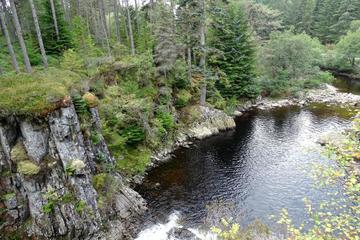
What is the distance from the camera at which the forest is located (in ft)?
55.3

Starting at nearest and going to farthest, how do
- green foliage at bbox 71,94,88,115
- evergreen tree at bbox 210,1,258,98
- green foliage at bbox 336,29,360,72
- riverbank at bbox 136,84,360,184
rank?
green foliage at bbox 71,94,88,115 → riverbank at bbox 136,84,360,184 → evergreen tree at bbox 210,1,258,98 → green foliage at bbox 336,29,360,72

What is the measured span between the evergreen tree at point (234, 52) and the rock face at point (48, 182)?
77.5ft

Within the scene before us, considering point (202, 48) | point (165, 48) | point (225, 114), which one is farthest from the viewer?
point (225, 114)

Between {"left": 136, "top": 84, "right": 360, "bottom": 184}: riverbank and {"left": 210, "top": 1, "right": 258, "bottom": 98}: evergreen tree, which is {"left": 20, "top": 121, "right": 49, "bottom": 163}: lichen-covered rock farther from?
{"left": 210, "top": 1, "right": 258, "bottom": 98}: evergreen tree

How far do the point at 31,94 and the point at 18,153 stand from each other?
3.09 metres

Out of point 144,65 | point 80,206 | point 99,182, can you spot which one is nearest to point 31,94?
point 99,182

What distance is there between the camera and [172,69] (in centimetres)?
2875

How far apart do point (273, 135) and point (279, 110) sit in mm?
9645

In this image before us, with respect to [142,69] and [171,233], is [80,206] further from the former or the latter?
[142,69]

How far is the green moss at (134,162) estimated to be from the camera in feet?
65.9

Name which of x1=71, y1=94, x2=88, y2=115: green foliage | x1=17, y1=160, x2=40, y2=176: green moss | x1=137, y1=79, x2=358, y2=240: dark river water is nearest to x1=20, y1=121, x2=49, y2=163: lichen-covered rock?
x1=17, y1=160, x2=40, y2=176: green moss

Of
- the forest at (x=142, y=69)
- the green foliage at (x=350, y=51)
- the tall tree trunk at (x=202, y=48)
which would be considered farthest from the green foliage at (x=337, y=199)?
the green foliage at (x=350, y=51)

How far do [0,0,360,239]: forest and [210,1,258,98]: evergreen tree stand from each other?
132 mm

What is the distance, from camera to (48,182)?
44.8 ft
